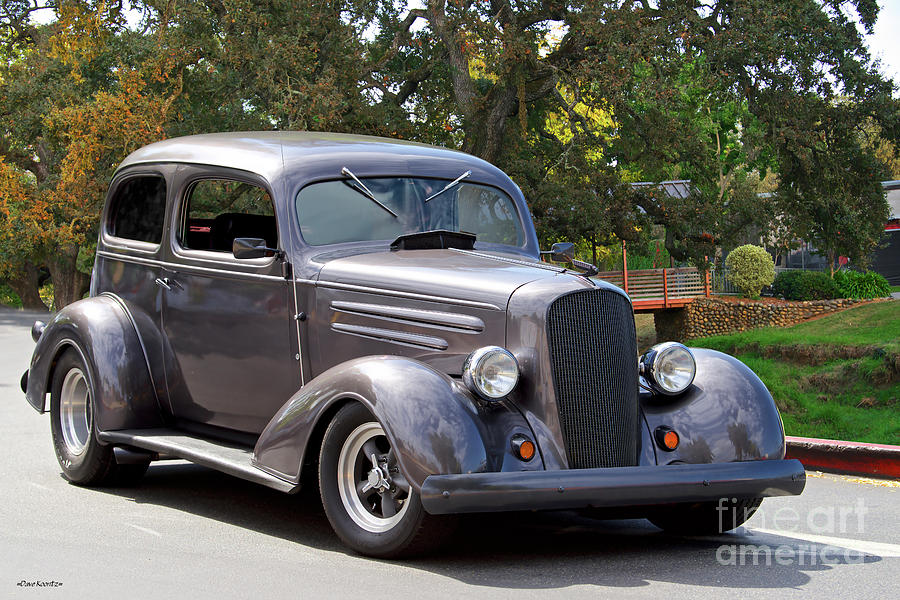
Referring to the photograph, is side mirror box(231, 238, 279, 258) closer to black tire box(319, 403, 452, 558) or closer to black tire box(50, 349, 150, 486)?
black tire box(319, 403, 452, 558)

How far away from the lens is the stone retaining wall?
29828mm

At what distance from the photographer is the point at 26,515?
19.7 feet

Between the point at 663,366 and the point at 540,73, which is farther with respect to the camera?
the point at 540,73

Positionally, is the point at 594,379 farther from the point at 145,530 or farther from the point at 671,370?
the point at 145,530

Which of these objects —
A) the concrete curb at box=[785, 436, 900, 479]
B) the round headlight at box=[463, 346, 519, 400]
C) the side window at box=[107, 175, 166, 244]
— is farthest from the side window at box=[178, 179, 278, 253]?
the concrete curb at box=[785, 436, 900, 479]

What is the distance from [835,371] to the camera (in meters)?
20.5

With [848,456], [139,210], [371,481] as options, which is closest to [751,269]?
[848,456]

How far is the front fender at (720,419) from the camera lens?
17.7 ft

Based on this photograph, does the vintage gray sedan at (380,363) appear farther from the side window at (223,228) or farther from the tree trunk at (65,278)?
the tree trunk at (65,278)

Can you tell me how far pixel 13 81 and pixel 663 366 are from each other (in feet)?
91.6

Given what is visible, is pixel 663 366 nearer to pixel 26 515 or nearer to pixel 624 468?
pixel 624 468

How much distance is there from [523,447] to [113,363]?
→ 328 centimetres

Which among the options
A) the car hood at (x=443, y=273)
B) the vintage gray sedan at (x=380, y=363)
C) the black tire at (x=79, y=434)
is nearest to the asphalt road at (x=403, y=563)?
the black tire at (x=79, y=434)

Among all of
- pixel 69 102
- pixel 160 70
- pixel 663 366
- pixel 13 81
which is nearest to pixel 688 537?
pixel 663 366
